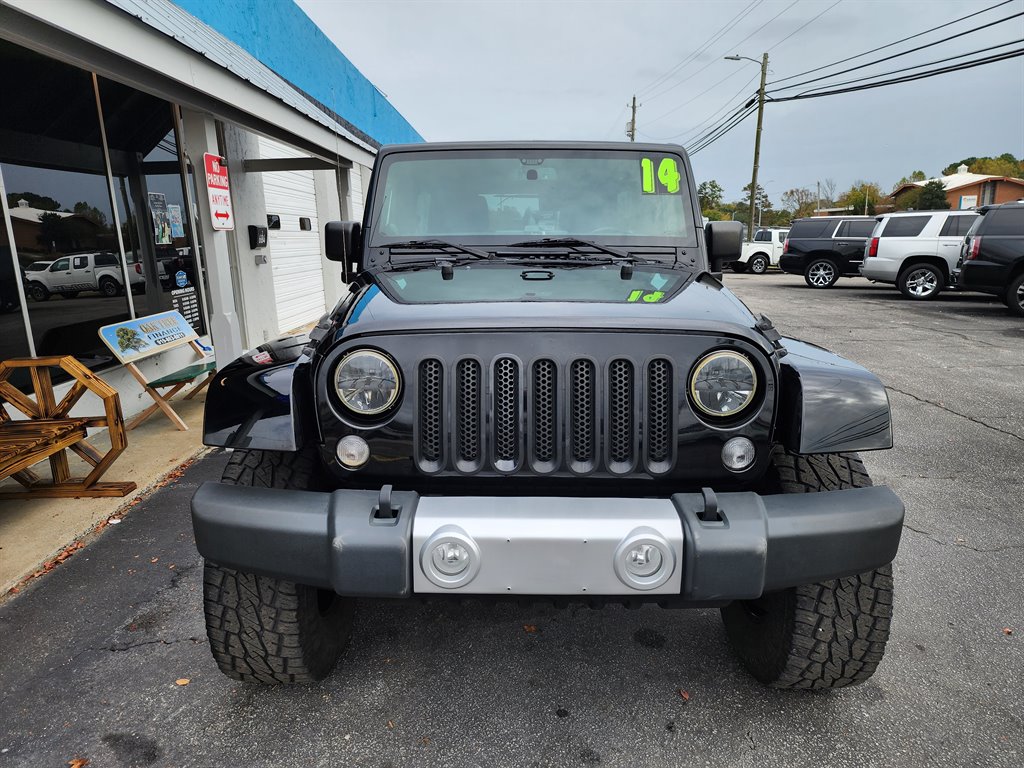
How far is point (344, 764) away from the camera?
1952mm

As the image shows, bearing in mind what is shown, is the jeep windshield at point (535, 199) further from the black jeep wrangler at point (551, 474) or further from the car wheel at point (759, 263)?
the car wheel at point (759, 263)

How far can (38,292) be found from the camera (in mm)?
5000

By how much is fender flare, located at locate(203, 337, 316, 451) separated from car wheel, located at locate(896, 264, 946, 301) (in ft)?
51.1

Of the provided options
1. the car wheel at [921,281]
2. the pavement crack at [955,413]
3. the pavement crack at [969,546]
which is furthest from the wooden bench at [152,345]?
the car wheel at [921,281]

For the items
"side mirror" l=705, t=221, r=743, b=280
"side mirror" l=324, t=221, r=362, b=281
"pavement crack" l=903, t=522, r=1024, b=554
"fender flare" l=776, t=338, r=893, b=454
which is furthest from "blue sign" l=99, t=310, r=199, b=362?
"pavement crack" l=903, t=522, r=1024, b=554

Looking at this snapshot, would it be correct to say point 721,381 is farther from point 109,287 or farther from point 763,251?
point 763,251

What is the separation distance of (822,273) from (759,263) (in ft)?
20.2

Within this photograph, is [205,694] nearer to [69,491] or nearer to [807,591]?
[807,591]

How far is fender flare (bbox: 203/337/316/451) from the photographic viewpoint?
1836 mm

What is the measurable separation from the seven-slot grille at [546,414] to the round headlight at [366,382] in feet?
0.29

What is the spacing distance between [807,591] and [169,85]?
5.35m

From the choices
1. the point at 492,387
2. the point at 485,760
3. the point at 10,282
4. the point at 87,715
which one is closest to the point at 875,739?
the point at 485,760

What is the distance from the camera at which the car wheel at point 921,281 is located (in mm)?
14203

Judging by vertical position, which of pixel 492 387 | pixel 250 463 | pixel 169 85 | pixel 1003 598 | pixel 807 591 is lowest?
pixel 1003 598
